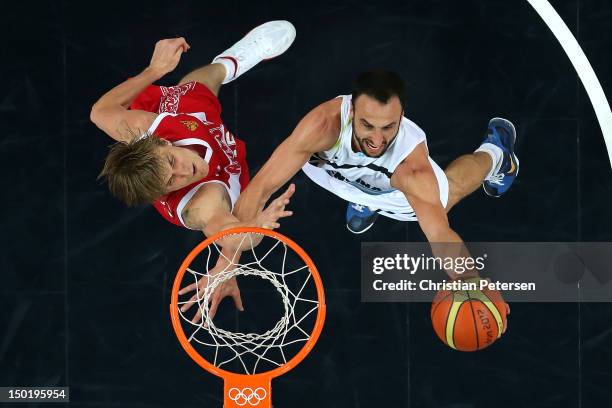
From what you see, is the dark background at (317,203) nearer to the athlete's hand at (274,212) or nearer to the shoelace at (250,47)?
the shoelace at (250,47)

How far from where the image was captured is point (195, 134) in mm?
4211

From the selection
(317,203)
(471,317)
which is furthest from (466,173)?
(471,317)

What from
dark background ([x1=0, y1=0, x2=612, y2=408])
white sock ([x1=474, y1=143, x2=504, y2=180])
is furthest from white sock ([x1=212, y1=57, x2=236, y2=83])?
white sock ([x1=474, y1=143, x2=504, y2=180])

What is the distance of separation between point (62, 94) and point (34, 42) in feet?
1.09

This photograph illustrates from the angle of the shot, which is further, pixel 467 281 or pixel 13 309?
pixel 13 309

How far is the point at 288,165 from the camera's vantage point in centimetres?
415

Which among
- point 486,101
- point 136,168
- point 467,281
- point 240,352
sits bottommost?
point 240,352

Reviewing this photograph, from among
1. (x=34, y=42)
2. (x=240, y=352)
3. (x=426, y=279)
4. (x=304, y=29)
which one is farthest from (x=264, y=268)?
(x=34, y=42)

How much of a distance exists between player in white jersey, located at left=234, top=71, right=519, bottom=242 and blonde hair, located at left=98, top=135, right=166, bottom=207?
0.42 m

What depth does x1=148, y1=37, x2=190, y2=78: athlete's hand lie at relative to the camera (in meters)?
4.40

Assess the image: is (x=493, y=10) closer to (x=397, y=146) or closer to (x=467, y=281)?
(x=397, y=146)

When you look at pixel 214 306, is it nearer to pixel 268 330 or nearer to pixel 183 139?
pixel 268 330

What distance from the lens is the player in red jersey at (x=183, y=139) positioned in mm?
3900

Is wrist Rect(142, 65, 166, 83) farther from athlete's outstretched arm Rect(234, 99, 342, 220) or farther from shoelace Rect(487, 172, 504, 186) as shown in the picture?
shoelace Rect(487, 172, 504, 186)
